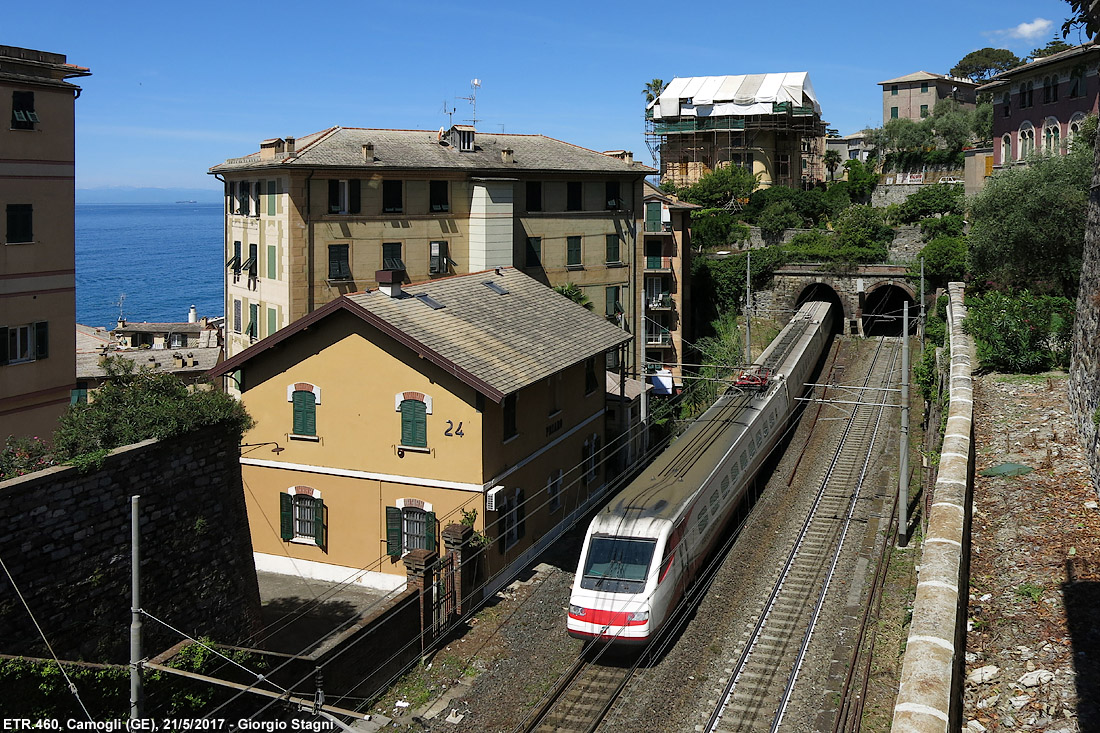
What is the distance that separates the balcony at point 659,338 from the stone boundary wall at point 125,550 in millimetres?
35350

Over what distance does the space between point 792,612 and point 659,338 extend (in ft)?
103

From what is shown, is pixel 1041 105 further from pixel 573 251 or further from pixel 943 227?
pixel 573 251

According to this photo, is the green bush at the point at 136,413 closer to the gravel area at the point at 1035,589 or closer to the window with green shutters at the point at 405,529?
the window with green shutters at the point at 405,529

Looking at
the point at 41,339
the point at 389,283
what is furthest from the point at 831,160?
the point at 41,339

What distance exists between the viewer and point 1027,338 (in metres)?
27.3

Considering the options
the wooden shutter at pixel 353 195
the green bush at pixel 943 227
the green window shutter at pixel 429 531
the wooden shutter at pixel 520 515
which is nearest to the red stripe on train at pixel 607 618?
the green window shutter at pixel 429 531

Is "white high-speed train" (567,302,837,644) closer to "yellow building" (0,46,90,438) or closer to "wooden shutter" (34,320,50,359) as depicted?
"yellow building" (0,46,90,438)

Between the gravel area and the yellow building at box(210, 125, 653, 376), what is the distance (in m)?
25.9

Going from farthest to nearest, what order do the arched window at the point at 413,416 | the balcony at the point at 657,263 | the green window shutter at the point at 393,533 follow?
the balcony at the point at 657,263
the green window shutter at the point at 393,533
the arched window at the point at 413,416

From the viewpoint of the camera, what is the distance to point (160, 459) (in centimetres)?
1797

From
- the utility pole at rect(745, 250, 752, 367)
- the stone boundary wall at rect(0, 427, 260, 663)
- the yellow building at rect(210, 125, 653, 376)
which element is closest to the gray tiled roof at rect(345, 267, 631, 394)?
the stone boundary wall at rect(0, 427, 260, 663)

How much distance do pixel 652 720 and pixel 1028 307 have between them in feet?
61.8

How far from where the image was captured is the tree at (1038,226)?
119 feet

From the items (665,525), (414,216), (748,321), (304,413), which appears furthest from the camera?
(748,321)
